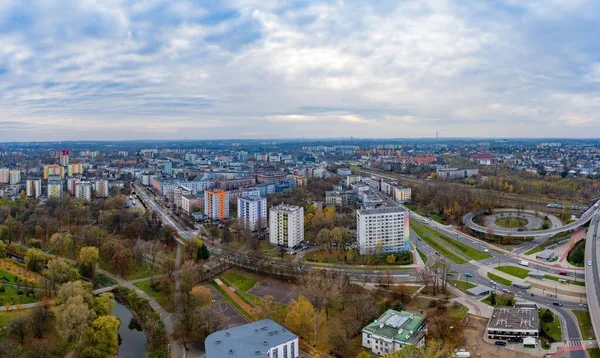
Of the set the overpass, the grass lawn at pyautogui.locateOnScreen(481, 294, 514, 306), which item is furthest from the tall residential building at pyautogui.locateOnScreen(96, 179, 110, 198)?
the grass lawn at pyautogui.locateOnScreen(481, 294, 514, 306)

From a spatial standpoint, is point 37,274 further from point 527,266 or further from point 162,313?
point 527,266

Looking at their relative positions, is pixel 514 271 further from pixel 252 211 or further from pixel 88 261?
pixel 88 261

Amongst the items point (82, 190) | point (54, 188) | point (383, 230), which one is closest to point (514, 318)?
point (383, 230)

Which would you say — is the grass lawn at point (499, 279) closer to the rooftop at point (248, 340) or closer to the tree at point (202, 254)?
the rooftop at point (248, 340)

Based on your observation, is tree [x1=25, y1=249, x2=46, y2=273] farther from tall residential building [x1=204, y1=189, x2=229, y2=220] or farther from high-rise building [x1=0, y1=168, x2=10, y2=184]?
high-rise building [x1=0, y1=168, x2=10, y2=184]

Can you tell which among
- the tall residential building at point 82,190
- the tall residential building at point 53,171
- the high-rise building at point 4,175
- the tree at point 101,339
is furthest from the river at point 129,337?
the high-rise building at point 4,175
